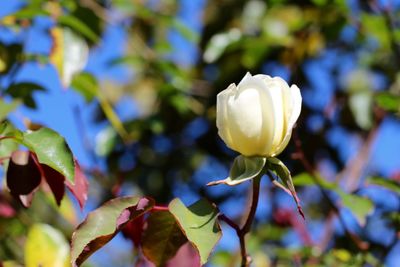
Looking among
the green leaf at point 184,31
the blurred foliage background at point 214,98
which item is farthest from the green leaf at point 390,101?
the green leaf at point 184,31

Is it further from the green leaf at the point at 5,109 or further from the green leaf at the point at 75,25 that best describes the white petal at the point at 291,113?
the green leaf at the point at 75,25

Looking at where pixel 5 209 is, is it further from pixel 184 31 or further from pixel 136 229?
pixel 184 31

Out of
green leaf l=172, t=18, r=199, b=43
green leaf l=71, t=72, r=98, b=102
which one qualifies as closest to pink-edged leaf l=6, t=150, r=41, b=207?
green leaf l=71, t=72, r=98, b=102

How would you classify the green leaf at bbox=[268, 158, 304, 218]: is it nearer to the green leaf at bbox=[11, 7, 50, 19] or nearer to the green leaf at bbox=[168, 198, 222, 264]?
the green leaf at bbox=[168, 198, 222, 264]

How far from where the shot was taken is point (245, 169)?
65 cm

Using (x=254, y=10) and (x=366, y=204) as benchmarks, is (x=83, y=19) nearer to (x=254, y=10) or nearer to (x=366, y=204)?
(x=366, y=204)

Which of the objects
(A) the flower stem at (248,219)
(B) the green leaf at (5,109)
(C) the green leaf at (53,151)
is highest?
(C) the green leaf at (53,151)

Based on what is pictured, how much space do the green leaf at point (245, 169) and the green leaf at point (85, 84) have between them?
0.93 meters

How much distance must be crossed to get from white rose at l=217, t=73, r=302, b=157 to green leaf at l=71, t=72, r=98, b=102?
93 cm

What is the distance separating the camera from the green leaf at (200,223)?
0.62 m

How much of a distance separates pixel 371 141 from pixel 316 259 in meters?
0.65

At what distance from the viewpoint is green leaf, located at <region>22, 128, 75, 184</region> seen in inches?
26.9

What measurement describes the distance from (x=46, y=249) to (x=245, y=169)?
0.51 meters

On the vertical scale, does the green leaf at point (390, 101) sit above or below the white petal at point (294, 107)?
below
